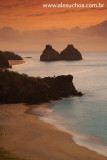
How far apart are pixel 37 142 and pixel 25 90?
→ 12.7 meters

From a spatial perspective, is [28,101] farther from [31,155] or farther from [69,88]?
[31,155]

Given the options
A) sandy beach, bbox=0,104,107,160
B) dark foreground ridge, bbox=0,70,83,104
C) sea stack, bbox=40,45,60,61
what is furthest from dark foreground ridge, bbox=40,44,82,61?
sandy beach, bbox=0,104,107,160

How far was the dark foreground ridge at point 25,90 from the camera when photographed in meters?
25.2

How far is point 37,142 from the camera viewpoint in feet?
44.9

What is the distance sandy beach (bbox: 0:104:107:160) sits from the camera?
39.1ft

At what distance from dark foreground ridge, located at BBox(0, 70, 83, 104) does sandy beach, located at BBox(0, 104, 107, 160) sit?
6106mm

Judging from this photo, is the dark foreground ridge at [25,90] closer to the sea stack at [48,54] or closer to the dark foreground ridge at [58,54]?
the sea stack at [48,54]

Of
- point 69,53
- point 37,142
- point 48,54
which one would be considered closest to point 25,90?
point 37,142

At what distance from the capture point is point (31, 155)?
1171 centimetres

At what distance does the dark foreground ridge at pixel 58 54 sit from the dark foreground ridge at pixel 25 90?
408 feet

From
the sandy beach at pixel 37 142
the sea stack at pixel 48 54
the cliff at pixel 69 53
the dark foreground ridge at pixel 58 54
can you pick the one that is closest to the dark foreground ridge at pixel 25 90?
the sandy beach at pixel 37 142

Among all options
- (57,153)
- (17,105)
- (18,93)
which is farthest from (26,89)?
(57,153)

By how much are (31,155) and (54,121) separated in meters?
8.11

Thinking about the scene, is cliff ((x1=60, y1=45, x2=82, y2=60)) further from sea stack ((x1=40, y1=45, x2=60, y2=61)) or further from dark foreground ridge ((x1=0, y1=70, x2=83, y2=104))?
dark foreground ridge ((x1=0, y1=70, x2=83, y2=104))
